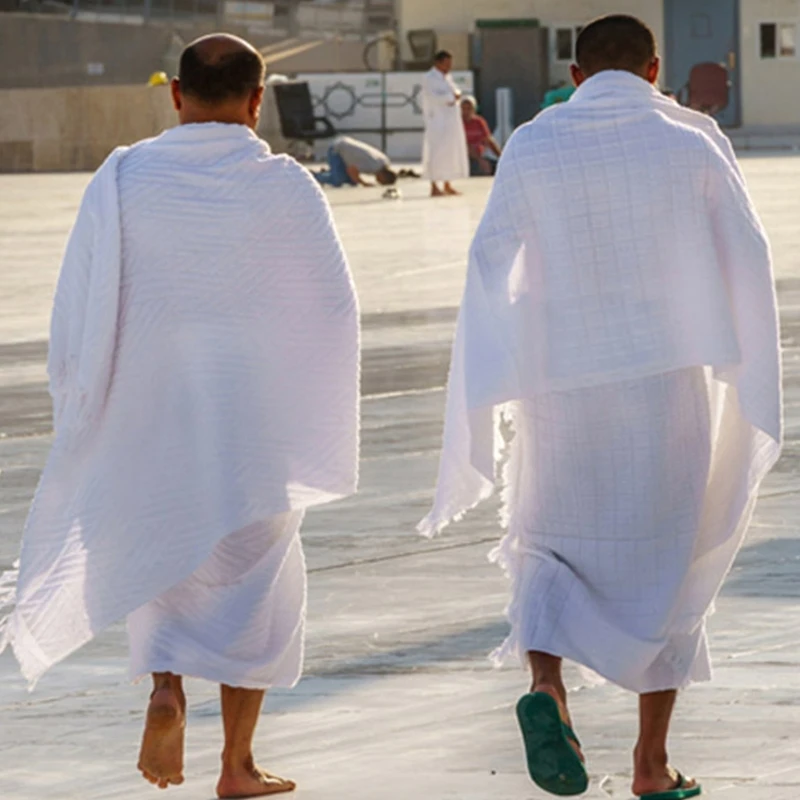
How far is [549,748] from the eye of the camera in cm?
505

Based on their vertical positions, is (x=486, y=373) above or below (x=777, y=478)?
above

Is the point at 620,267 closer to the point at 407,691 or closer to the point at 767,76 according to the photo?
the point at 407,691

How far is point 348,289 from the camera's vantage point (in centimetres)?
565

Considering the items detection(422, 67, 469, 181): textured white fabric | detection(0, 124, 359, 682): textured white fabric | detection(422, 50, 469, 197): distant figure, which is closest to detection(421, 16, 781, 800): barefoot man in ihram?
detection(0, 124, 359, 682): textured white fabric

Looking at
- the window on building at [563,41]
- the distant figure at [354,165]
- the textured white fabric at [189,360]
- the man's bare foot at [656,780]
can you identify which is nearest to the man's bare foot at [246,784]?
the textured white fabric at [189,360]

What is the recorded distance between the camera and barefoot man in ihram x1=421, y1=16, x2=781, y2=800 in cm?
543

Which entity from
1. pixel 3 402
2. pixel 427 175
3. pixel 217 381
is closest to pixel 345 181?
pixel 427 175

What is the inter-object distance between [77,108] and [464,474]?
36.2 meters

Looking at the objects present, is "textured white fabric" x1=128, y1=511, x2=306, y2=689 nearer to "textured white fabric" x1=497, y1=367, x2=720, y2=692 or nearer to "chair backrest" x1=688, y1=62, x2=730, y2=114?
"textured white fabric" x1=497, y1=367, x2=720, y2=692

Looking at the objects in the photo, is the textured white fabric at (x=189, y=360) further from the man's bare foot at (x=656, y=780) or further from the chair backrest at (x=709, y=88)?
the chair backrest at (x=709, y=88)

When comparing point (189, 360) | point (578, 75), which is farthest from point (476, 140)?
point (189, 360)

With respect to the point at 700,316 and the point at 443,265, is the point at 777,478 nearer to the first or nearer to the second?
the point at 700,316

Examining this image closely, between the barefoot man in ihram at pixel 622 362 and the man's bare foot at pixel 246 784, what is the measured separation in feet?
1.79

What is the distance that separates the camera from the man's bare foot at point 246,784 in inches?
210
